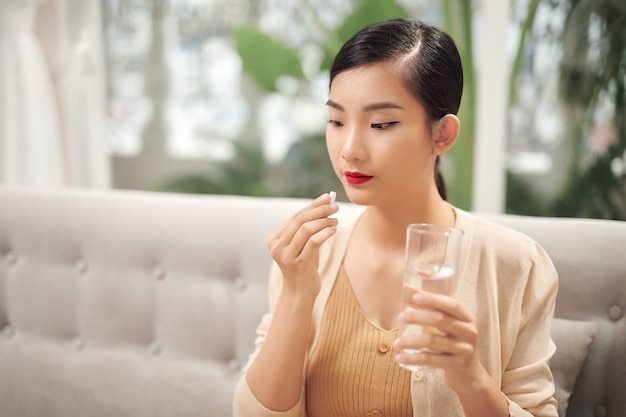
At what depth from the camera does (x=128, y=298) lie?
1.77 meters

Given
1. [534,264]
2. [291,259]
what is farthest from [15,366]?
[534,264]

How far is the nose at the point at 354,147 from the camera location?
1077 millimetres

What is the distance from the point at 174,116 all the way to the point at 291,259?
10.0 ft

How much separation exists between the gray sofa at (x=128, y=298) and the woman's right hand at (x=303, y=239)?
0.50m

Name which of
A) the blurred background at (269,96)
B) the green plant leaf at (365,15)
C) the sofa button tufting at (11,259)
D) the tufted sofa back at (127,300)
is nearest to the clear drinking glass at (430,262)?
the tufted sofa back at (127,300)

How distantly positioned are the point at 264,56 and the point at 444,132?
2.21 metres

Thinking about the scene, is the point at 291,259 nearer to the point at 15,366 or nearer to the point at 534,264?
the point at 534,264

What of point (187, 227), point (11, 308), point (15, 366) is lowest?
point (15, 366)

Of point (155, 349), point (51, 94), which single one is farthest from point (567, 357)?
point (51, 94)

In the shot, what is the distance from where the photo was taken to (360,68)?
3.60 ft

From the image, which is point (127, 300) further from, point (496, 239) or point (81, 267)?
point (496, 239)

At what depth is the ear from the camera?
1.13 metres

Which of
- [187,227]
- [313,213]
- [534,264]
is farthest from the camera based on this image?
[187,227]

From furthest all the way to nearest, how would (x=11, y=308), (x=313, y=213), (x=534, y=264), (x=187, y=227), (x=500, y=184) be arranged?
(x=500, y=184)
(x=11, y=308)
(x=187, y=227)
(x=534, y=264)
(x=313, y=213)
